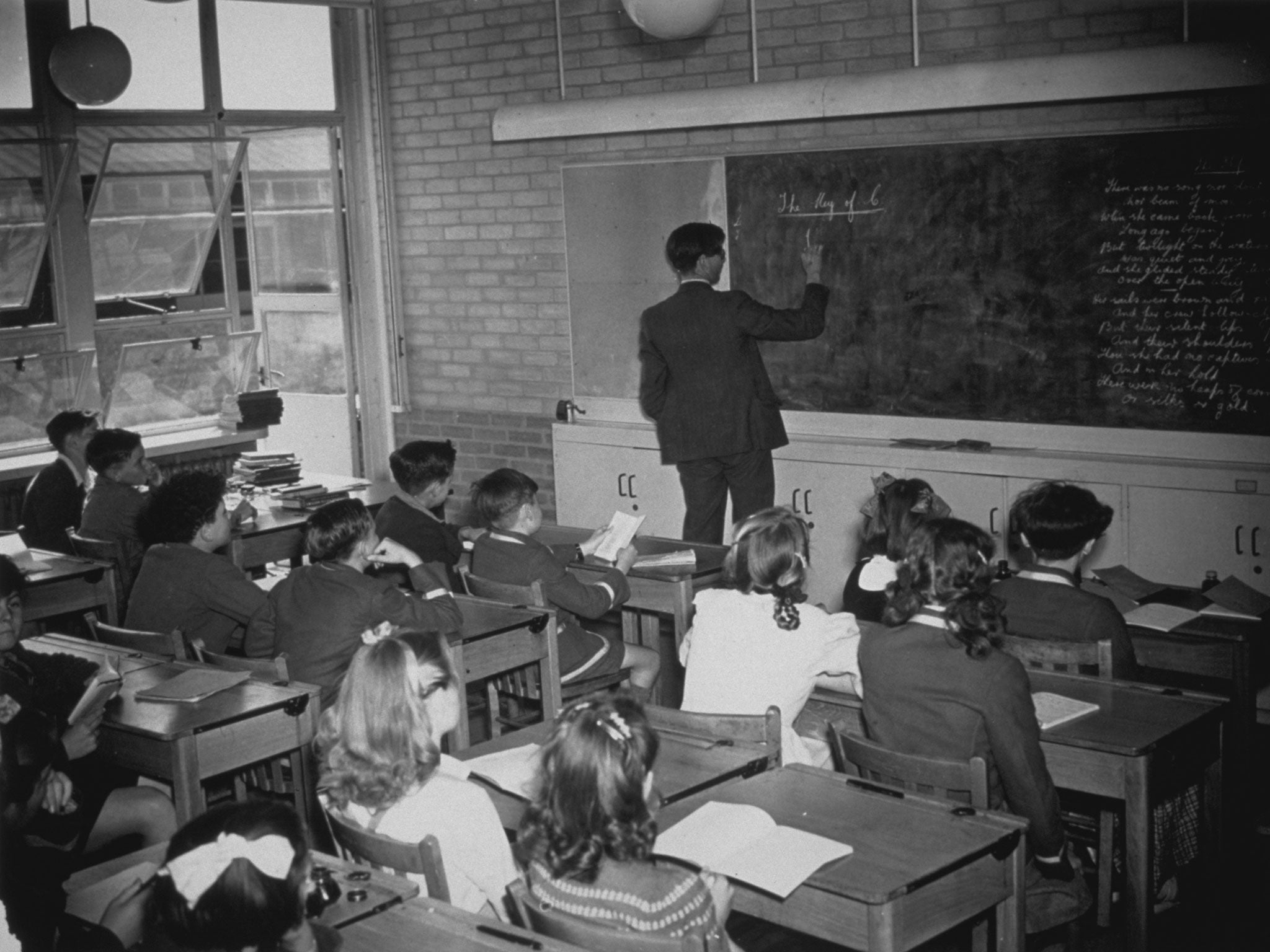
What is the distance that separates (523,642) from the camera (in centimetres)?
462

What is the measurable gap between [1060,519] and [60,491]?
4.23m

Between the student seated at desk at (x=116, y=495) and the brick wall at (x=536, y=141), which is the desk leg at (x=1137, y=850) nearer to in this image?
the brick wall at (x=536, y=141)

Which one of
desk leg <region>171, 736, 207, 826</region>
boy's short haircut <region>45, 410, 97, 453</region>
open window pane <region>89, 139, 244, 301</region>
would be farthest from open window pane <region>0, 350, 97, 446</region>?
desk leg <region>171, 736, 207, 826</region>

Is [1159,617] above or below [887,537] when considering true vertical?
below

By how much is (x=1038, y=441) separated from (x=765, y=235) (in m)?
1.57

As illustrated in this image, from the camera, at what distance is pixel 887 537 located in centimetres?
446

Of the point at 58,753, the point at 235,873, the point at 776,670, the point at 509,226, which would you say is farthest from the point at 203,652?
the point at 509,226

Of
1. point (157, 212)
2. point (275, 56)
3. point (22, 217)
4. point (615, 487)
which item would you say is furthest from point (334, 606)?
point (275, 56)

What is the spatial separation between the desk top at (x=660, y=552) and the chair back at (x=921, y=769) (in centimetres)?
157

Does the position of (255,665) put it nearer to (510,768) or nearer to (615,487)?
(510,768)

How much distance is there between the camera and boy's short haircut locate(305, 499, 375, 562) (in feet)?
14.3

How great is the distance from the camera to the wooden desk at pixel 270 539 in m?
6.18

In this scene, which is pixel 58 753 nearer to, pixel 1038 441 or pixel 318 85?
pixel 1038 441

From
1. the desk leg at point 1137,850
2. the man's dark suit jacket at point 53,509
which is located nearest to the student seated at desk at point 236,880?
the desk leg at point 1137,850
